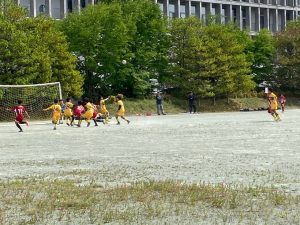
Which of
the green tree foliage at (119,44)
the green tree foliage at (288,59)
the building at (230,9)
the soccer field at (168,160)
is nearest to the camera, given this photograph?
the soccer field at (168,160)

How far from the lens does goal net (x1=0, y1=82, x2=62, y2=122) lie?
124 ft

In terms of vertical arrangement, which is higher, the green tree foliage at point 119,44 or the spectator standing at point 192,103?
the green tree foliage at point 119,44

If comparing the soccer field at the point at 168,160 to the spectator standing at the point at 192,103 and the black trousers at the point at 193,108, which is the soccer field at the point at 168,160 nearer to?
the spectator standing at the point at 192,103

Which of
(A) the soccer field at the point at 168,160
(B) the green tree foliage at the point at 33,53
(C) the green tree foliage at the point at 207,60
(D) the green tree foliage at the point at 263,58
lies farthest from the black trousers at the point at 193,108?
(A) the soccer field at the point at 168,160

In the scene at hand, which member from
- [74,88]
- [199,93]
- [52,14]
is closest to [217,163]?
[74,88]

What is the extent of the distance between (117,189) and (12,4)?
3621cm

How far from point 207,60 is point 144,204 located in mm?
44992

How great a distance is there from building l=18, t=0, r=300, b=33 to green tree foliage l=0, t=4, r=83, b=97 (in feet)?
55.4

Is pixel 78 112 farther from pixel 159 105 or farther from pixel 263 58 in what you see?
pixel 263 58

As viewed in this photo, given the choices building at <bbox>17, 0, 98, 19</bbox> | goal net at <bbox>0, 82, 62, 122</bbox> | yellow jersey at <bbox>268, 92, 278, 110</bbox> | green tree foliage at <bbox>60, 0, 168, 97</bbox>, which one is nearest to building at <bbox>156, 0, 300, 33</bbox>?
building at <bbox>17, 0, 98, 19</bbox>

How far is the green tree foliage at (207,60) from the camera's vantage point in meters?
51.8

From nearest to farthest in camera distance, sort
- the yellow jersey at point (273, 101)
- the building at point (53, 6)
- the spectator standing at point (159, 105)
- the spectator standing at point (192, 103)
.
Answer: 1. the yellow jersey at point (273, 101)
2. the spectator standing at point (159, 105)
3. the spectator standing at point (192, 103)
4. the building at point (53, 6)

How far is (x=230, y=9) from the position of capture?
78.8m

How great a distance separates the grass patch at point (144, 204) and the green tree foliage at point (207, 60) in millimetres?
43352
